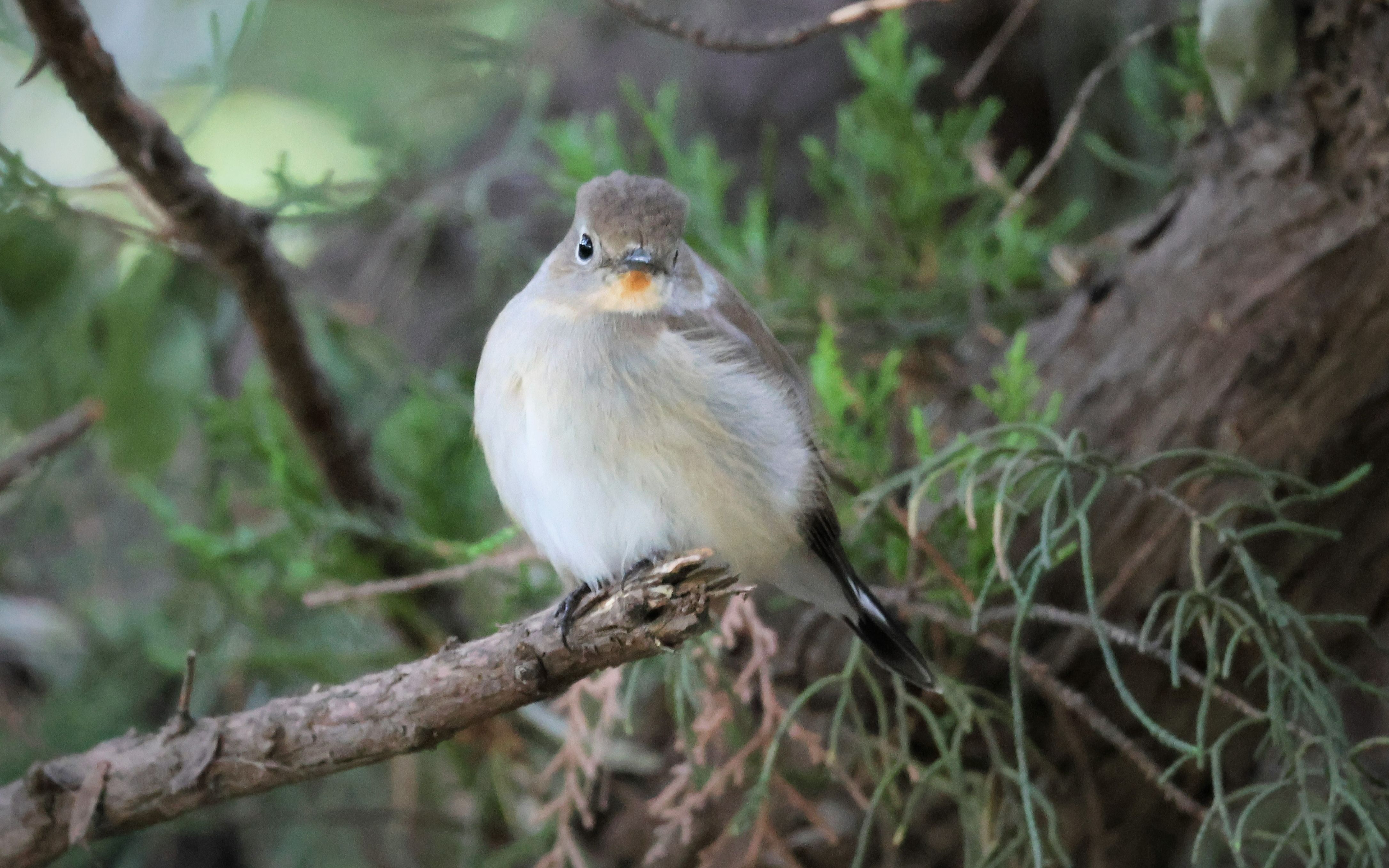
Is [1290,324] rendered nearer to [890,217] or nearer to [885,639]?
[885,639]

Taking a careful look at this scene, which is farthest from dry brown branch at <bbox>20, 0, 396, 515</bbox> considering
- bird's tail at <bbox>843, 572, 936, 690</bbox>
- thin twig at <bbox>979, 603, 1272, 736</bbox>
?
thin twig at <bbox>979, 603, 1272, 736</bbox>

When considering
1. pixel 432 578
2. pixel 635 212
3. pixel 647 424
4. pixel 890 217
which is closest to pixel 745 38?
pixel 635 212

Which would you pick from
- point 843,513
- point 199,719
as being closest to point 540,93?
point 843,513

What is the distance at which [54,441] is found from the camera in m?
3.18

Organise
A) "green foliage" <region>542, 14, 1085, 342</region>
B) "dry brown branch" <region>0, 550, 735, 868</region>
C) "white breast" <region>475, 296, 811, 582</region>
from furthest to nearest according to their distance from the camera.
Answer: "green foliage" <region>542, 14, 1085, 342</region> → "white breast" <region>475, 296, 811, 582</region> → "dry brown branch" <region>0, 550, 735, 868</region>

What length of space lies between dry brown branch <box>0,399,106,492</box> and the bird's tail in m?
2.00

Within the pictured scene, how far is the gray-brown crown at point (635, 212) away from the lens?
2191mm

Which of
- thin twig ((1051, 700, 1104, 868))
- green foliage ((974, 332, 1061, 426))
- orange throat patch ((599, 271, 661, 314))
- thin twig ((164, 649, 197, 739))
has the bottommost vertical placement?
thin twig ((1051, 700, 1104, 868))

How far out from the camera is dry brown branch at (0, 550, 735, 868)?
1.78m

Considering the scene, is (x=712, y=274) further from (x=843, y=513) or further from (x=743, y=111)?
(x=743, y=111)

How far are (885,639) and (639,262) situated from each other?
2.86ft

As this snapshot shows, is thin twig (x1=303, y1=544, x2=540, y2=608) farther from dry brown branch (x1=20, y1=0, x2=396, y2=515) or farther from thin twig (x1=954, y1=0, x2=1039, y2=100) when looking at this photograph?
thin twig (x1=954, y1=0, x2=1039, y2=100)

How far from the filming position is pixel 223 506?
308 centimetres

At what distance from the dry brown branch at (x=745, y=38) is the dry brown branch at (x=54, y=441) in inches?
70.3
